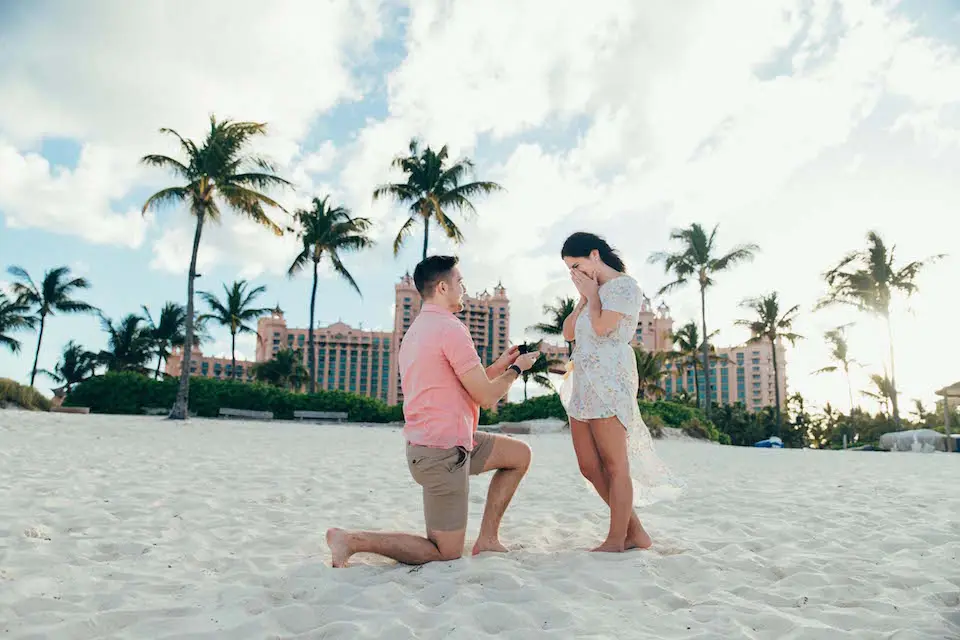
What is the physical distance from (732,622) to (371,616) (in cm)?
129

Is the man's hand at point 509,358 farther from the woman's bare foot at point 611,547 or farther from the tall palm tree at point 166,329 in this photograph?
the tall palm tree at point 166,329

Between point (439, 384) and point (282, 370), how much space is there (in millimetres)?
33997

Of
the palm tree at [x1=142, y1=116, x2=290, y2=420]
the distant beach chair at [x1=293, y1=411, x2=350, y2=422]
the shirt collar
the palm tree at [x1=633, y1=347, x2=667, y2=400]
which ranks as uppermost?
the palm tree at [x1=142, y1=116, x2=290, y2=420]

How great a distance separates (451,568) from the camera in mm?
2688

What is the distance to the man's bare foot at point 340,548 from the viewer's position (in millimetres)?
2703

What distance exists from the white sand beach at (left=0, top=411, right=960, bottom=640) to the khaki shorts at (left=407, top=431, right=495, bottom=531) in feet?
0.67

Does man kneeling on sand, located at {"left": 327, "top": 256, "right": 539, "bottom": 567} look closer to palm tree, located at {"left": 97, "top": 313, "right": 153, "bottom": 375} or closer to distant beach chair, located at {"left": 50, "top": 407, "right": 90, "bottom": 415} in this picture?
distant beach chair, located at {"left": 50, "top": 407, "right": 90, "bottom": 415}

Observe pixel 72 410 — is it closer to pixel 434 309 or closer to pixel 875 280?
pixel 434 309

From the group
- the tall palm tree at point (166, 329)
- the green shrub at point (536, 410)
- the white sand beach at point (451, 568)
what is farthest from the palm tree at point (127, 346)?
the white sand beach at point (451, 568)

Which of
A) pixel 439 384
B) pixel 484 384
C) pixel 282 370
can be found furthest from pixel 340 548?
pixel 282 370

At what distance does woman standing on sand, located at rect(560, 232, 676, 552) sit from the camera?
302 centimetres

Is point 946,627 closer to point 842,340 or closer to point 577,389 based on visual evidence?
point 577,389

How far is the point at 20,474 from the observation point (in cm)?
489

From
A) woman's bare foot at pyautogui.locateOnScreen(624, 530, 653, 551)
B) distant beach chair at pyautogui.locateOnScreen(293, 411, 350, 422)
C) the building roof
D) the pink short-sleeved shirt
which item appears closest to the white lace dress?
woman's bare foot at pyautogui.locateOnScreen(624, 530, 653, 551)
